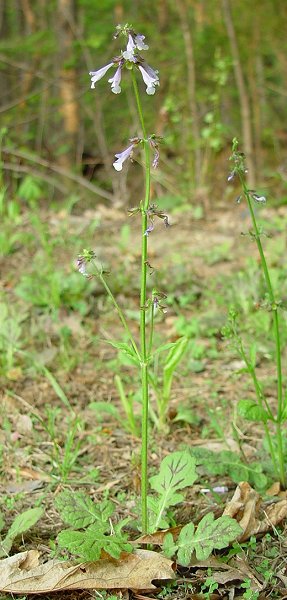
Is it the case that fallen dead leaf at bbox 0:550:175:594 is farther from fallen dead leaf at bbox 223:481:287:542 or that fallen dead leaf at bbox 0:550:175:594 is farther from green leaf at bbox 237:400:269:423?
green leaf at bbox 237:400:269:423

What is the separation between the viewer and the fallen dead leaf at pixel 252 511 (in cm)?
197

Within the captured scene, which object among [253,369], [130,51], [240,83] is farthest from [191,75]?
[130,51]

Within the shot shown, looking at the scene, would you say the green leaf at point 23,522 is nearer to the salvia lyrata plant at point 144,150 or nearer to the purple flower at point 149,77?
the salvia lyrata plant at point 144,150

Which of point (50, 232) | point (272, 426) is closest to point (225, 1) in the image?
point (50, 232)

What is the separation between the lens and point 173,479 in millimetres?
2000

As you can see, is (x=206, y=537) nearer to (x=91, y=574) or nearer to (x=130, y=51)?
(x=91, y=574)

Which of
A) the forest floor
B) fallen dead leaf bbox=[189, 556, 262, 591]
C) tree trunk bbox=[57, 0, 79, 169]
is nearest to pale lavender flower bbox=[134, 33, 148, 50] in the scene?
the forest floor

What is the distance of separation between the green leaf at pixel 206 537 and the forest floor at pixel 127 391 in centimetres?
7

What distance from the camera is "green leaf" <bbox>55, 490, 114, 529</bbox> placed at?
191cm

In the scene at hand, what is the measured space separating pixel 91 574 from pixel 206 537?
0.34 metres

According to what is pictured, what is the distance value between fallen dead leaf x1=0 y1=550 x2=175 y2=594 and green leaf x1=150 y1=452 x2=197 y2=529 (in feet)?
0.53

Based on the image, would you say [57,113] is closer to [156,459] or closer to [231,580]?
[156,459]

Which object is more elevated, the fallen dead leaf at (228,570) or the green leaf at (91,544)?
the green leaf at (91,544)

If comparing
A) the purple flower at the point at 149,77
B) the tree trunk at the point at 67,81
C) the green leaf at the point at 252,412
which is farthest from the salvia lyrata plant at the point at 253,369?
the tree trunk at the point at 67,81
